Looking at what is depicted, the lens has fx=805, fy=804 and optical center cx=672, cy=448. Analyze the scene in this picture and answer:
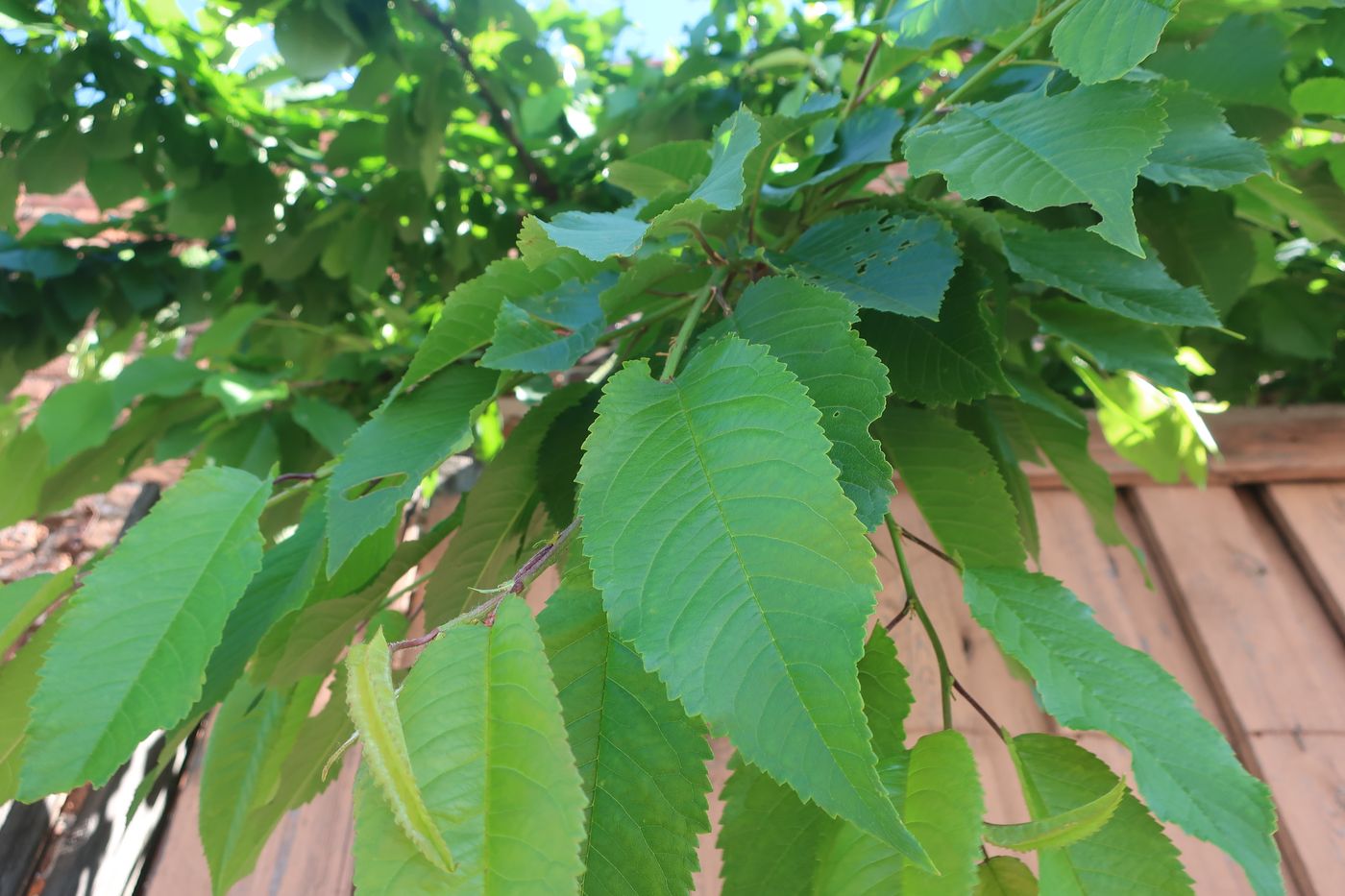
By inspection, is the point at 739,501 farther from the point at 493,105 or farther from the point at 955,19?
the point at 493,105

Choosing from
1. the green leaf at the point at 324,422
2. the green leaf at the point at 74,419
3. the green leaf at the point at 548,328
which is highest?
the green leaf at the point at 74,419

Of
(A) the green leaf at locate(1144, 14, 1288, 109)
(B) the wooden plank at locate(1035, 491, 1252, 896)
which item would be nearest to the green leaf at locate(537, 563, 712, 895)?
(A) the green leaf at locate(1144, 14, 1288, 109)

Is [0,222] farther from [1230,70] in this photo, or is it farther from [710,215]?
[1230,70]

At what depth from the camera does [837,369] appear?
11.2 inches

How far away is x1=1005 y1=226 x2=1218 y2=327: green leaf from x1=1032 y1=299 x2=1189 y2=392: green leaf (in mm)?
46

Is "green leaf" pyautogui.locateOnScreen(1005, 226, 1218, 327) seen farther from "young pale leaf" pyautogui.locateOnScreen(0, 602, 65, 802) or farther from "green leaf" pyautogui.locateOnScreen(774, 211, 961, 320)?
"young pale leaf" pyautogui.locateOnScreen(0, 602, 65, 802)

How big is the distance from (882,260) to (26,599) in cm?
43

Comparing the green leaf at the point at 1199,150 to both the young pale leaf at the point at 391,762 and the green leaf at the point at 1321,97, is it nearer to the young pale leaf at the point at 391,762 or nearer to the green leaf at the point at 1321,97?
the green leaf at the point at 1321,97

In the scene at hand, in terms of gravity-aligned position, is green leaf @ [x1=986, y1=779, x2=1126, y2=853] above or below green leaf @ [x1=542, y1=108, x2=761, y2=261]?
below

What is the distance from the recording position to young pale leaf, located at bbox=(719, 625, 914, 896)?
0.97 feet

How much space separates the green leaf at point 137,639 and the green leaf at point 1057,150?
0.31 m

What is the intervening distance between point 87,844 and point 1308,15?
1.16 meters

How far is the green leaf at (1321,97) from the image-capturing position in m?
0.49

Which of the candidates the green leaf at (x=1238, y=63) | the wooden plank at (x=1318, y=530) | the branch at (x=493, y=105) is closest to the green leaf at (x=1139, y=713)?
the green leaf at (x=1238, y=63)
